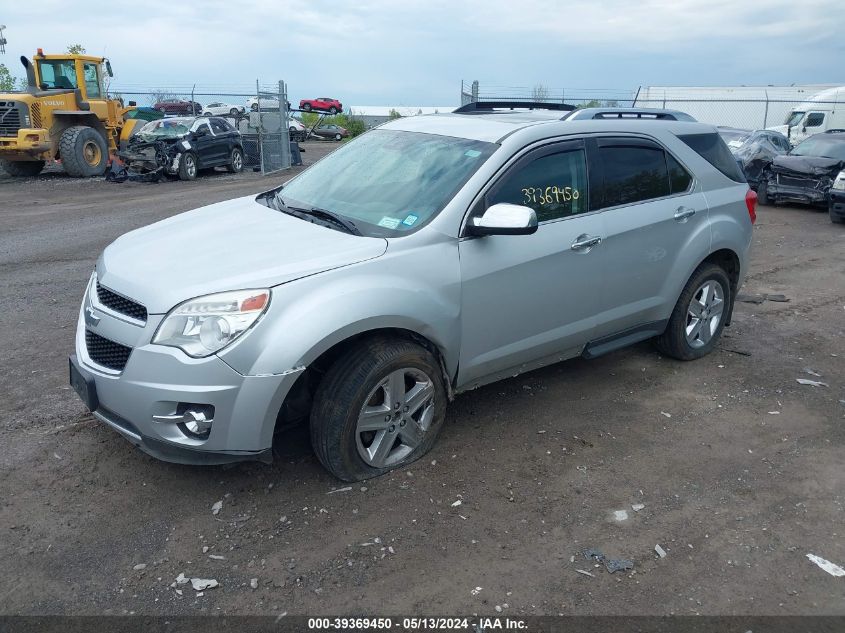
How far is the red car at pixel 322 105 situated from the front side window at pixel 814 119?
33125mm

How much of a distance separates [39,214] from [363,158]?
1094 cm

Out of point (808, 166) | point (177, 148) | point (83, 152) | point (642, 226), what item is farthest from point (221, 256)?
point (83, 152)

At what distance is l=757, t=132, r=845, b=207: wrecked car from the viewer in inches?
539

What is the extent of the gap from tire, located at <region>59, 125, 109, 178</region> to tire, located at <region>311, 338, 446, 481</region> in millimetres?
17419

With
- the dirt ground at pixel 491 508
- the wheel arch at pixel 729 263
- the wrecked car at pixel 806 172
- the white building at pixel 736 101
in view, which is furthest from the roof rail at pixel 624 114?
the white building at pixel 736 101

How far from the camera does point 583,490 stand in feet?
12.4

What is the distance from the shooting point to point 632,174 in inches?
187

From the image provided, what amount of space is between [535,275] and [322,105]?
50461mm

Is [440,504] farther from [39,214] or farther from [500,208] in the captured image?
[39,214]

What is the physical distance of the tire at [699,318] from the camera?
17.3 feet

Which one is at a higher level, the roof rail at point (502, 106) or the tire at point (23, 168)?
the roof rail at point (502, 106)

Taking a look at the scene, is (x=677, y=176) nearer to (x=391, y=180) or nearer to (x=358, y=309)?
(x=391, y=180)

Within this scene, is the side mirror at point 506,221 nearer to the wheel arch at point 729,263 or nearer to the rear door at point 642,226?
Result: the rear door at point 642,226

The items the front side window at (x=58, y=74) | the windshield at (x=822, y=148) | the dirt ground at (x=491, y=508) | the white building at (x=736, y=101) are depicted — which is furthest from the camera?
the white building at (x=736, y=101)
